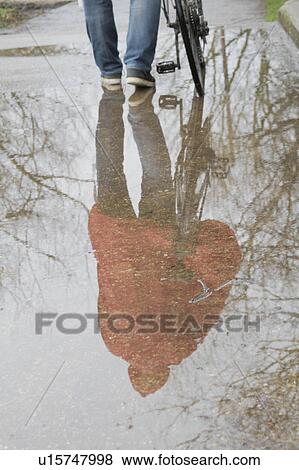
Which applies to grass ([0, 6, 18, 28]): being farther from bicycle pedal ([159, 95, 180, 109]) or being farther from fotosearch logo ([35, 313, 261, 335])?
fotosearch logo ([35, 313, 261, 335])

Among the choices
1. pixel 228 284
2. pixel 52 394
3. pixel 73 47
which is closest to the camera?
pixel 52 394

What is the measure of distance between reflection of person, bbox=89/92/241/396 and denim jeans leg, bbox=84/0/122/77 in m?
1.54

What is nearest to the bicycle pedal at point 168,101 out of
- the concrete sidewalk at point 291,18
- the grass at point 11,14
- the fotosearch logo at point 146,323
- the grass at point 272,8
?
the concrete sidewalk at point 291,18

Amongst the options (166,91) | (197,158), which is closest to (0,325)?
(197,158)

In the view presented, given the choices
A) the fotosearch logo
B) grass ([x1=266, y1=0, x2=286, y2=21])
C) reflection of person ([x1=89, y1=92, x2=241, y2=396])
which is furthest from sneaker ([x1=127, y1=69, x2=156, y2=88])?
the fotosearch logo

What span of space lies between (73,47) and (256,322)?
5.16 meters

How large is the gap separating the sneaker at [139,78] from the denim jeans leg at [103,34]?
24 cm

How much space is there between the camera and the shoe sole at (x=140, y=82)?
666 centimetres

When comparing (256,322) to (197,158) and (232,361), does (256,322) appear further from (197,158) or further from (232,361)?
(197,158)

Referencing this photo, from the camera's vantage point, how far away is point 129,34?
22.2 ft

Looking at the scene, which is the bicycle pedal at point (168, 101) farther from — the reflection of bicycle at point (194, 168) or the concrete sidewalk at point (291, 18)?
the concrete sidewalk at point (291, 18)

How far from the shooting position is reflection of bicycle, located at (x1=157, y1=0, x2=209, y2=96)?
20.5 ft

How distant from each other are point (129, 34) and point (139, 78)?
0.31 meters
